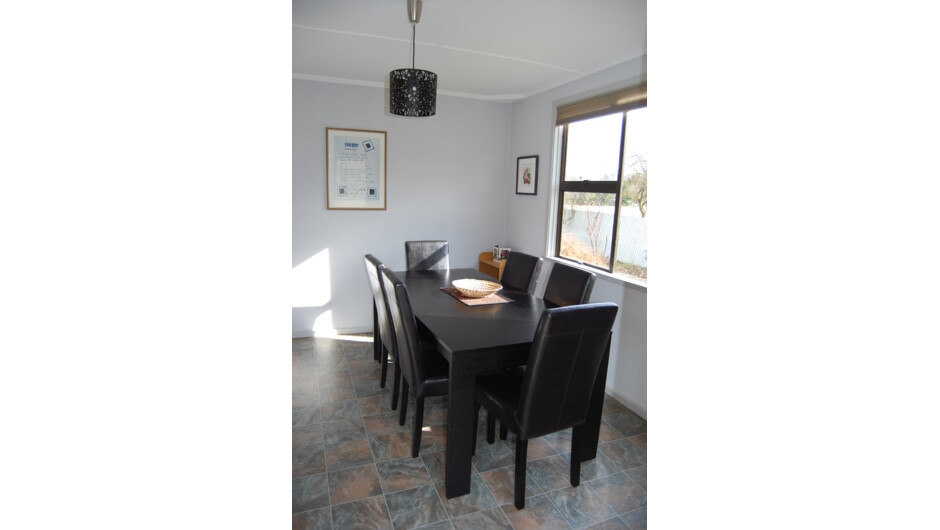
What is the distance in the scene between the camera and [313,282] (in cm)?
393

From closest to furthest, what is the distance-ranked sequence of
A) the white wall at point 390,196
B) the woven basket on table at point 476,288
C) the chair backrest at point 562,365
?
the chair backrest at point 562,365 < the woven basket on table at point 476,288 < the white wall at point 390,196

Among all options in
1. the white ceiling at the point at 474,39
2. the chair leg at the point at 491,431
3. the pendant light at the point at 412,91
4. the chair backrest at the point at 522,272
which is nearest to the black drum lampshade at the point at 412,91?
the pendant light at the point at 412,91

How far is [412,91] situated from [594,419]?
1936mm

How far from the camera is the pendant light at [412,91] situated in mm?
2359

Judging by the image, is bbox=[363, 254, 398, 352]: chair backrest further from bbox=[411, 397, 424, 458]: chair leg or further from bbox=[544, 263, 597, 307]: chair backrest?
bbox=[544, 263, 597, 307]: chair backrest

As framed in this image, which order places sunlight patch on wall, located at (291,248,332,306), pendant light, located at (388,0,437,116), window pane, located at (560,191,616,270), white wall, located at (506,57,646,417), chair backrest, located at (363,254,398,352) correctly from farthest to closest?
sunlight patch on wall, located at (291,248,332,306)
window pane, located at (560,191,616,270)
white wall, located at (506,57,646,417)
chair backrest, located at (363,254,398,352)
pendant light, located at (388,0,437,116)

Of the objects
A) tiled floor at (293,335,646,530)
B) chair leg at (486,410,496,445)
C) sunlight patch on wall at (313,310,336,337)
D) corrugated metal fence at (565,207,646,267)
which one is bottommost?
tiled floor at (293,335,646,530)

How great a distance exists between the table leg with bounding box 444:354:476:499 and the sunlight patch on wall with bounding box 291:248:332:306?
2.40m

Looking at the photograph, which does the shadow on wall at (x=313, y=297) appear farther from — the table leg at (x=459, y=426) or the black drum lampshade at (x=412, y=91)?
the table leg at (x=459, y=426)

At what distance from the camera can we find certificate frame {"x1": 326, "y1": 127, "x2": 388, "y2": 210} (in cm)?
381

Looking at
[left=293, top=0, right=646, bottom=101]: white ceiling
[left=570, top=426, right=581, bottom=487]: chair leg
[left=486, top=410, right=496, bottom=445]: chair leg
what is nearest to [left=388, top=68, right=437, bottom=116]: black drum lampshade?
[left=293, top=0, right=646, bottom=101]: white ceiling

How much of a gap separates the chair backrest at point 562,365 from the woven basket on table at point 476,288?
0.89 metres
